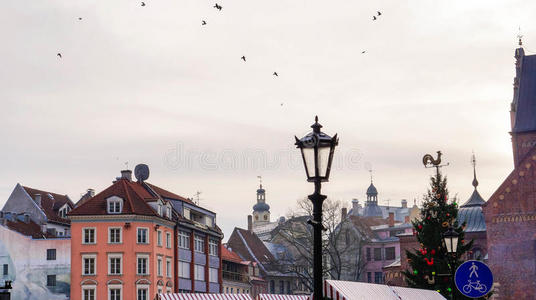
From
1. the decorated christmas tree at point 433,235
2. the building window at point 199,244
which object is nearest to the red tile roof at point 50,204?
the building window at point 199,244

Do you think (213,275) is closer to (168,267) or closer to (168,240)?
(168,240)

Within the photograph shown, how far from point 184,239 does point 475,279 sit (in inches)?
2578

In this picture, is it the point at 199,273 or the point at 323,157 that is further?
the point at 199,273

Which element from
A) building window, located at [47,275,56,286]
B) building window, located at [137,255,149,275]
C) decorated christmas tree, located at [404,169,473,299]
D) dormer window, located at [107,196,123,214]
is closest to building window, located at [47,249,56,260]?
building window, located at [47,275,56,286]

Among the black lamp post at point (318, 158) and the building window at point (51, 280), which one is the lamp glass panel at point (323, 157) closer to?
the black lamp post at point (318, 158)

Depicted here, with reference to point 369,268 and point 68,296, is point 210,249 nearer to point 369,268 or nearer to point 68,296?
point 68,296

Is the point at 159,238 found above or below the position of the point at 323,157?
above

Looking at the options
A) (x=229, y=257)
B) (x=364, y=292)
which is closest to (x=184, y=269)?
(x=229, y=257)

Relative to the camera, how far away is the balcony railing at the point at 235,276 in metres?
96.5

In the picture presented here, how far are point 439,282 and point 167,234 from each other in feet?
124

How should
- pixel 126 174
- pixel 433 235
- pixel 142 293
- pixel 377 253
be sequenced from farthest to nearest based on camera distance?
pixel 377 253
pixel 126 174
pixel 142 293
pixel 433 235

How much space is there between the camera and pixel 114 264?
74188mm

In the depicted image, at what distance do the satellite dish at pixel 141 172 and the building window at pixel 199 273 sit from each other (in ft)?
32.6

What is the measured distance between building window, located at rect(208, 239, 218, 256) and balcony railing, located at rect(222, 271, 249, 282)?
186 inches
